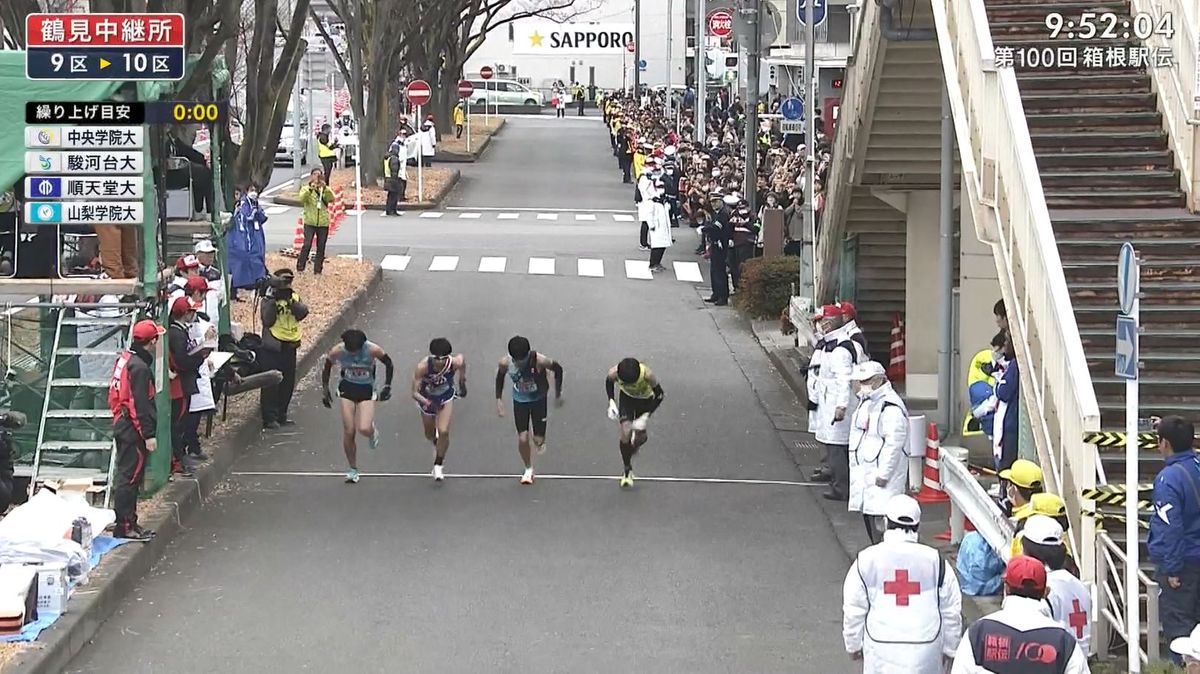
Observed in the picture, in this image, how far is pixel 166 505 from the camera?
45.9 feet

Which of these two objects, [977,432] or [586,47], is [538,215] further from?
[586,47]

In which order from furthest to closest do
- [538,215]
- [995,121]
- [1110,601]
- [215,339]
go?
[538,215] → [215,339] → [995,121] → [1110,601]

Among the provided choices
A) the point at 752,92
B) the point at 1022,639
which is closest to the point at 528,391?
the point at 1022,639

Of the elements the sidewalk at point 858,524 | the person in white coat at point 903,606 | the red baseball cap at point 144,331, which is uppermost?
the red baseball cap at point 144,331

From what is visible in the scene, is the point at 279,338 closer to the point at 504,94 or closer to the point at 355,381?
the point at 355,381

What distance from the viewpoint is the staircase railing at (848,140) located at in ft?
58.4

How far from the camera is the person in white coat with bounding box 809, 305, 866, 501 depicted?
15.1 meters

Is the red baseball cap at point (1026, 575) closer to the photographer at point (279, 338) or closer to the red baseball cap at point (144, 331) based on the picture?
the red baseball cap at point (144, 331)

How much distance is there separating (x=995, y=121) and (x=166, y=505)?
6.96m

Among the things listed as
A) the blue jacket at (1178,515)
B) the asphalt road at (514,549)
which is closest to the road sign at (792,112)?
the asphalt road at (514,549)

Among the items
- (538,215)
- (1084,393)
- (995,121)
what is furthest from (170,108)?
(538,215)

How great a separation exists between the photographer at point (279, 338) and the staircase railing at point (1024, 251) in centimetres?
683

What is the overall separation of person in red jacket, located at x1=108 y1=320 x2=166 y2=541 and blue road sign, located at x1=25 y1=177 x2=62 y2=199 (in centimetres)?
191

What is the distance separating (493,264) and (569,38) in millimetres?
62204
